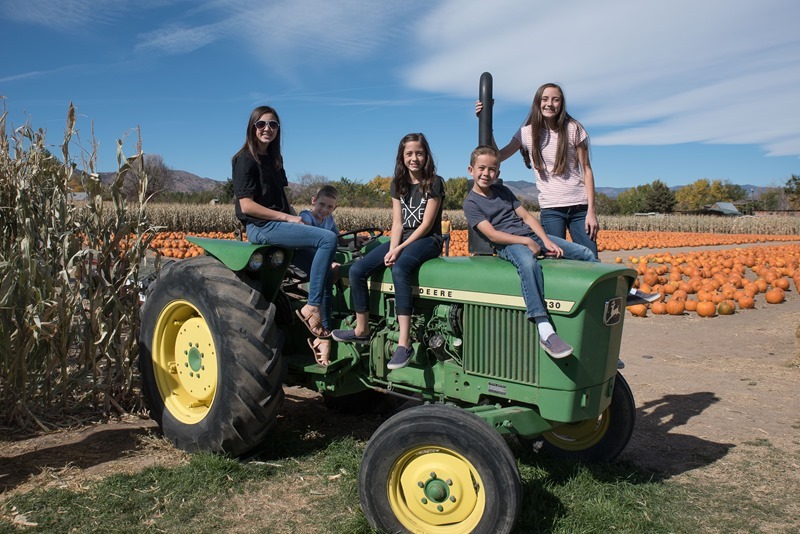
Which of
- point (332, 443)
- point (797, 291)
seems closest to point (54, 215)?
point (332, 443)

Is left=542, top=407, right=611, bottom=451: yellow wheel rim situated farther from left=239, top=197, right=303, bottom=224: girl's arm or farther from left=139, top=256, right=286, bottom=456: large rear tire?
left=239, top=197, right=303, bottom=224: girl's arm

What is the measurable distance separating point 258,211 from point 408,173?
1.01 m

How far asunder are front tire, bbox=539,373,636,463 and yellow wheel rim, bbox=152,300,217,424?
7.61 feet

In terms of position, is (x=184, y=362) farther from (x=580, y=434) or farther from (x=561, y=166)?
(x=561, y=166)

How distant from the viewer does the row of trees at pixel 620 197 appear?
156 feet

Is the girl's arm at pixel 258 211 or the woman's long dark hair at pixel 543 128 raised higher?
the woman's long dark hair at pixel 543 128

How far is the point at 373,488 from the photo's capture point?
10.3 ft

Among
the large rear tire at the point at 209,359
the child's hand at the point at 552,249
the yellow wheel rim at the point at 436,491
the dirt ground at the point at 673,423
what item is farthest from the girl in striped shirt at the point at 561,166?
the large rear tire at the point at 209,359

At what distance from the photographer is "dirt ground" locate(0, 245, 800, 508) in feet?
13.4

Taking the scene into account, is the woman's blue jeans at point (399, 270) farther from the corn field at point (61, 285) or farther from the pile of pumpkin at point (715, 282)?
the pile of pumpkin at point (715, 282)

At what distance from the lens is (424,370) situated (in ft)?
12.7

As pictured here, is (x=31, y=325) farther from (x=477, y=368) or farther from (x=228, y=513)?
(x=477, y=368)

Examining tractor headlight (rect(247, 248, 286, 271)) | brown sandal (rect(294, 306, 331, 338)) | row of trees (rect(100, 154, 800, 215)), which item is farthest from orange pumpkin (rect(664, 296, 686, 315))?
row of trees (rect(100, 154, 800, 215))

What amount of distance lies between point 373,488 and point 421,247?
1.40 meters
